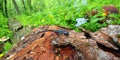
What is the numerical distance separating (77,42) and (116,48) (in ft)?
2.24

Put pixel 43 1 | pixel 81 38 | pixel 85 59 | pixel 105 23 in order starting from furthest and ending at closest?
pixel 43 1, pixel 105 23, pixel 81 38, pixel 85 59

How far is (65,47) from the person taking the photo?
11.7 ft

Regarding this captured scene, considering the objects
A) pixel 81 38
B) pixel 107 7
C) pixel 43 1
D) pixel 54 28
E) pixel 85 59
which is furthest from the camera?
pixel 43 1

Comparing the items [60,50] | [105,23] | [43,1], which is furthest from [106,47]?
[43,1]

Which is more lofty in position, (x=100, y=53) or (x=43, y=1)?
(x=100, y=53)

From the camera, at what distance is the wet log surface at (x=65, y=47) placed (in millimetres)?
3504

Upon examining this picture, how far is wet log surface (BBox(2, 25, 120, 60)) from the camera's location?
11.5 feet

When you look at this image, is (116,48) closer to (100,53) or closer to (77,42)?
(100,53)

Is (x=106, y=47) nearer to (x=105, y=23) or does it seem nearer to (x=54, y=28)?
(x=54, y=28)

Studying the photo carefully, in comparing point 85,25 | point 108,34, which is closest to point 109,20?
point 85,25

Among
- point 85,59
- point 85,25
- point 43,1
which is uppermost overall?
point 85,59

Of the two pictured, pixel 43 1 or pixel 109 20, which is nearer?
pixel 109 20

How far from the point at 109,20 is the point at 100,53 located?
321 centimetres

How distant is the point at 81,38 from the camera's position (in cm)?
395
